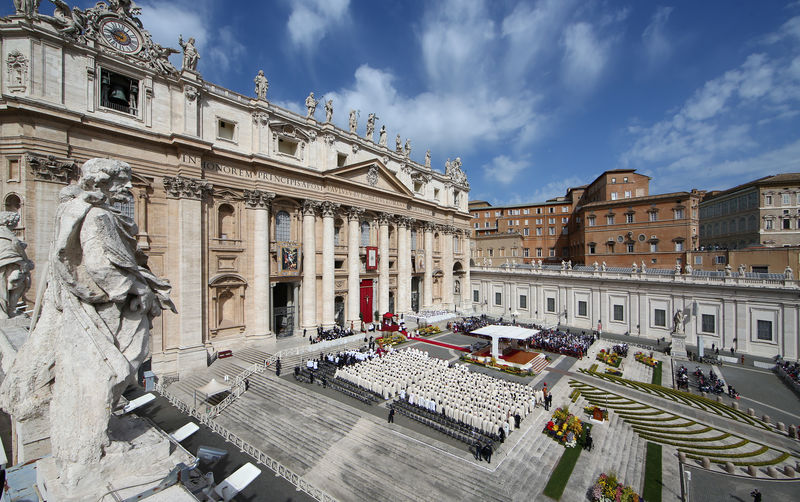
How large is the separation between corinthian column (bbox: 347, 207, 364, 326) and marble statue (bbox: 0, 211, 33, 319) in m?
25.2

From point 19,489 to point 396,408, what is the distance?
14287mm

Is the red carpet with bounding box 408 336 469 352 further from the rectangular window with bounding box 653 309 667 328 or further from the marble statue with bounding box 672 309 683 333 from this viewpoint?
the rectangular window with bounding box 653 309 667 328

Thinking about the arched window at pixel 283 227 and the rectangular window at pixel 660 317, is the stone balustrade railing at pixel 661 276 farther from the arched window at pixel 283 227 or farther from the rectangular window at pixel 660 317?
the arched window at pixel 283 227

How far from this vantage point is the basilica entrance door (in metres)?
35.1

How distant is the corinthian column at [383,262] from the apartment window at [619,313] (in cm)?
2460

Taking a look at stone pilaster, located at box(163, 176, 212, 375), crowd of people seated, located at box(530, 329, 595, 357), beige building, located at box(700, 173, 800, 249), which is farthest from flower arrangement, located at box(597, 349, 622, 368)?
beige building, located at box(700, 173, 800, 249)

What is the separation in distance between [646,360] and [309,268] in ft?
92.7

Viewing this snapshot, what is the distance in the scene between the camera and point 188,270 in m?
22.6

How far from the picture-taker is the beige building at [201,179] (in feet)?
58.8

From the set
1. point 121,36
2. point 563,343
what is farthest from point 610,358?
point 121,36

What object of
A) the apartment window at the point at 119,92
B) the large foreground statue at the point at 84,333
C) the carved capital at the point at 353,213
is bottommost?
the large foreground statue at the point at 84,333

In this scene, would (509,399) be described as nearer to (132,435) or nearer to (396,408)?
(396,408)

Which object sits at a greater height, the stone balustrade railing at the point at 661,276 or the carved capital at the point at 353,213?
the carved capital at the point at 353,213

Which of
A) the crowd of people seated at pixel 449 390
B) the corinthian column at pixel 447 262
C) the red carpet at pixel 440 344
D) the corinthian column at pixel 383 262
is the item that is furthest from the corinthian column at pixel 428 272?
the crowd of people seated at pixel 449 390
